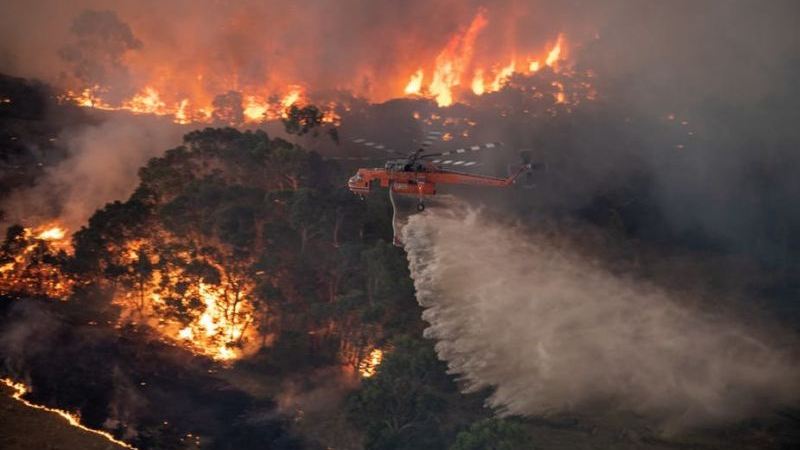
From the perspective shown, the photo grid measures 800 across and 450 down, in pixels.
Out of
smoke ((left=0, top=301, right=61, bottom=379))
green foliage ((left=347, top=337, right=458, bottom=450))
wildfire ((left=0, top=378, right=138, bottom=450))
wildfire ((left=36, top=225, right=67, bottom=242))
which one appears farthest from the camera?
wildfire ((left=36, top=225, right=67, bottom=242))

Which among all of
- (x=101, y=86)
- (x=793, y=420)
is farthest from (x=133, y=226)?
(x=793, y=420)

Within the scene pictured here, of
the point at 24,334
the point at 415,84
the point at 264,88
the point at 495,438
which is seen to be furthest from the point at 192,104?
the point at 495,438

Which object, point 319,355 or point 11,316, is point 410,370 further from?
point 11,316

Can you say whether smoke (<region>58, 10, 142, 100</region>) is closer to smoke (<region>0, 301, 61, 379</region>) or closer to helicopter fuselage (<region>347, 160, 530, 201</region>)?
smoke (<region>0, 301, 61, 379</region>)

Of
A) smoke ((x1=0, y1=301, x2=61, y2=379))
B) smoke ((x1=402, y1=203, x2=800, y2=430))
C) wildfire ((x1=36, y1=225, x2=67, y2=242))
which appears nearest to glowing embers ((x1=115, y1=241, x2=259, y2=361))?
smoke ((x1=0, y1=301, x2=61, y2=379))

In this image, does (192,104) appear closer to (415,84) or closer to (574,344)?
(415,84)

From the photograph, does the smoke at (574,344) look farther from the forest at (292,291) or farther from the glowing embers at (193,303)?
the glowing embers at (193,303)
